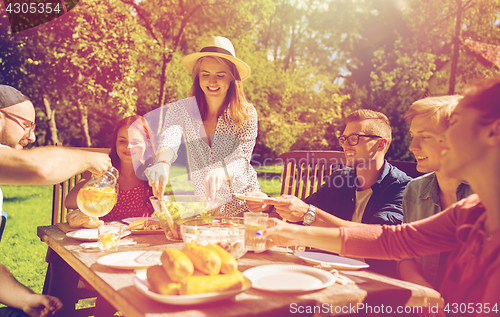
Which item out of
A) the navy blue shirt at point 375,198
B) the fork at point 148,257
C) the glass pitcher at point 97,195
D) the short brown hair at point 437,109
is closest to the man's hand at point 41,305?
the glass pitcher at point 97,195

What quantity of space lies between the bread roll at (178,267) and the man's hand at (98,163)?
2.62 ft

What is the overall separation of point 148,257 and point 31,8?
8.06 metres

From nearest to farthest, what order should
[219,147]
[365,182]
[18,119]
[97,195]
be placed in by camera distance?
[97,195]
[18,119]
[365,182]
[219,147]

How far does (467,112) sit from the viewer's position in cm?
132

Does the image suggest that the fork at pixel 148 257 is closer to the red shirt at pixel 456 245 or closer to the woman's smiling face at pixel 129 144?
the red shirt at pixel 456 245

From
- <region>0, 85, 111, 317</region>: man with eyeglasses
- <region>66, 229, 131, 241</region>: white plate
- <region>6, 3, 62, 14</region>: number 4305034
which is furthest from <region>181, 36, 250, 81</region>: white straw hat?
<region>6, 3, 62, 14</region>: number 4305034

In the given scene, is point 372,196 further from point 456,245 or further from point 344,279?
point 344,279

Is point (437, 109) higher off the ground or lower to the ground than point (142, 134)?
higher

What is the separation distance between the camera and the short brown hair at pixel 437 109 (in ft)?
7.62

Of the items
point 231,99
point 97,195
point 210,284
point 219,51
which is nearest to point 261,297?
point 210,284

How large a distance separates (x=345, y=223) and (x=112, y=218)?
6.44ft

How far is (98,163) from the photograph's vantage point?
1.86m

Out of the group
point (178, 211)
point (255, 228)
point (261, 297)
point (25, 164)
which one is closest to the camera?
point (261, 297)

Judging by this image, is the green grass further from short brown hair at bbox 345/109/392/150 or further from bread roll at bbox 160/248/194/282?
bread roll at bbox 160/248/194/282
